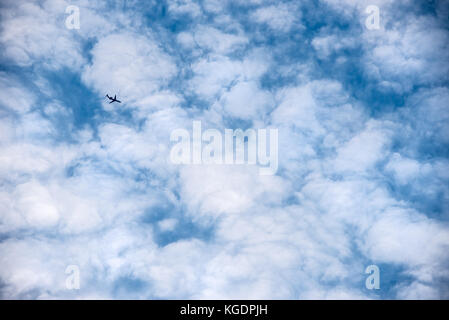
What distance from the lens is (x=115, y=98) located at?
5884cm
